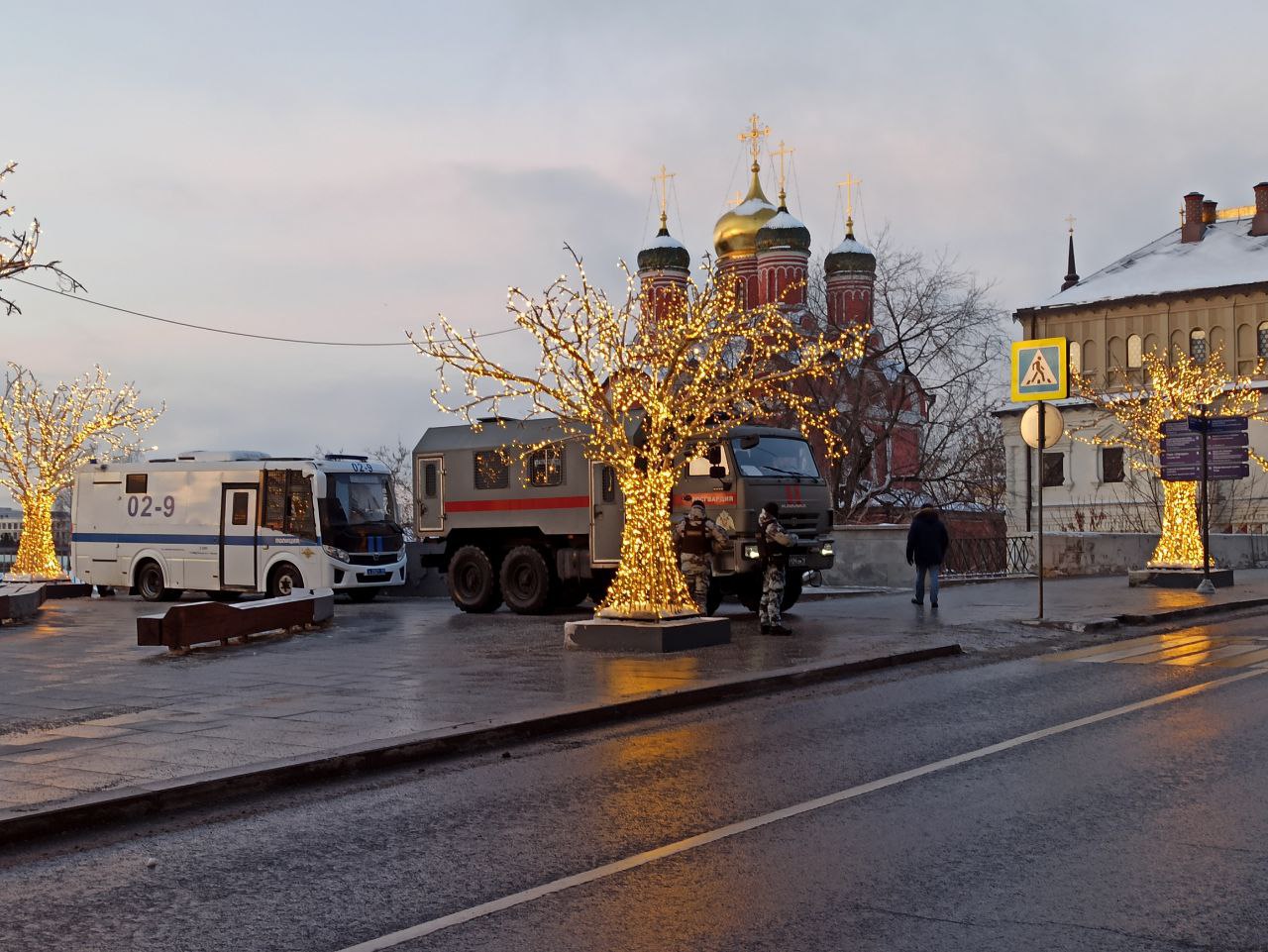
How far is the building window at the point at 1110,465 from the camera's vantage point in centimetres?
6838

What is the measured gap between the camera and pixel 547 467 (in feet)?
80.7

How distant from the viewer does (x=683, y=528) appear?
18750mm

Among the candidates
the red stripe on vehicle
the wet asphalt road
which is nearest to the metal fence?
the red stripe on vehicle

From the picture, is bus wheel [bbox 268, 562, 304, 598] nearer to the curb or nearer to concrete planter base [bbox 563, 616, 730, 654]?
concrete planter base [bbox 563, 616, 730, 654]

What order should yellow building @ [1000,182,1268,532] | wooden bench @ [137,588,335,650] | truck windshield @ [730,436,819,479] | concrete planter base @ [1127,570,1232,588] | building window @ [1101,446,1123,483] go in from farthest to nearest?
1. building window @ [1101,446,1123,483]
2. yellow building @ [1000,182,1268,532]
3. concrete planter base @ [1127,570,1232,588]
4. truck windshield @ [730,436,819,479]
5. wooden bench @ [137,588,335,650]

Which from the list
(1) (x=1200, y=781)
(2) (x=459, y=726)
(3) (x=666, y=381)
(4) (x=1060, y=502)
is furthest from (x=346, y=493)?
(4) (x=1060, y=502)

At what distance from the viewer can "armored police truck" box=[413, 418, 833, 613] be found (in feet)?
72.4

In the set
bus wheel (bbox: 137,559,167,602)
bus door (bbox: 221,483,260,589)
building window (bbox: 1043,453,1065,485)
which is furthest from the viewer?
building window (bbox: 1043,453,1065,485)

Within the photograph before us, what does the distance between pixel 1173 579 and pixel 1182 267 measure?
4642 cm

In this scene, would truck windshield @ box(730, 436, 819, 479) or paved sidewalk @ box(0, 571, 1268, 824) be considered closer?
paved sidewalk @ box(0, 571, 1268, 824)

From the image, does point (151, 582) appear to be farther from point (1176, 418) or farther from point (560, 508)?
point (1176, 418)

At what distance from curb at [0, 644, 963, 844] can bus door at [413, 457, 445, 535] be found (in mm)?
13112

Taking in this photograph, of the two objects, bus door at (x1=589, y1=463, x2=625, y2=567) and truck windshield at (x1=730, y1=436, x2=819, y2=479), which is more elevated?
truck windshield at (x1=730, y1=436, x2=819, y2=479)

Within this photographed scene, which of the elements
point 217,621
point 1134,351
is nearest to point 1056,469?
Answer: point 1134,351
